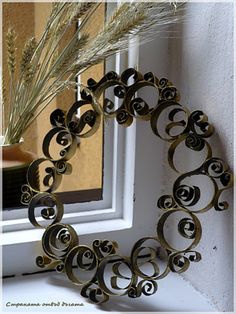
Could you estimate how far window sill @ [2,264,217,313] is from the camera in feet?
2.59

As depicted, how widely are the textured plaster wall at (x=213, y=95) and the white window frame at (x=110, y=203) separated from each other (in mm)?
97

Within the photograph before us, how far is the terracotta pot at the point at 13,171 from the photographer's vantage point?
0.81 metres

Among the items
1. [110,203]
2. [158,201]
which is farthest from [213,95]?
[110,203]

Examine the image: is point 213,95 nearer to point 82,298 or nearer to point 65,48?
point 65,48

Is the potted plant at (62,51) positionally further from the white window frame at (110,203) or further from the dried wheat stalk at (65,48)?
the white window frame at (110,203)

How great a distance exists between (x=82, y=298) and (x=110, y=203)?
0.19 meters

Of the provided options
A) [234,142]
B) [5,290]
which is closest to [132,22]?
[234,142]

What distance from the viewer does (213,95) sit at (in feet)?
2.49

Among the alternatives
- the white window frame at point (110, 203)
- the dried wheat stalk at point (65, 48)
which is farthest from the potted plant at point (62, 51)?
the white window frame at point (110, 203)

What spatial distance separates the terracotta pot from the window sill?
0.41 feet

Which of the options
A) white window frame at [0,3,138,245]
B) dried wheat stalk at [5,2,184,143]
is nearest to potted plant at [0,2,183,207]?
dried wheat stalk at [5,2,184,143]

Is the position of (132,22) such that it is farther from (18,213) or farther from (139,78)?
(18,213)

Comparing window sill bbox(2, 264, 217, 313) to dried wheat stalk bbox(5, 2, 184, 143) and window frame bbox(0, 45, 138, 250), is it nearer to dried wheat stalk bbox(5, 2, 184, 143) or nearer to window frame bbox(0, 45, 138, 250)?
window frame bbox(0, 45, 138, 250)

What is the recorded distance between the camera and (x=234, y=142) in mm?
719
